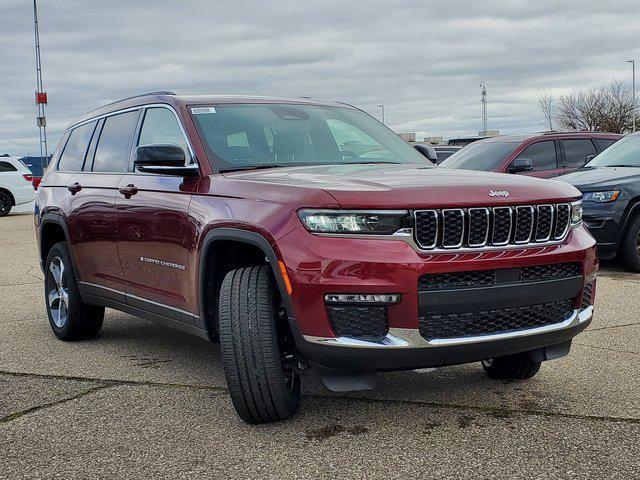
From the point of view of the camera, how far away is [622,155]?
1107cm

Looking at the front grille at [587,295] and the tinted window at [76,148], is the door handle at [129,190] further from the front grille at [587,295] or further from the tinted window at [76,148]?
the front grille at [587,295]

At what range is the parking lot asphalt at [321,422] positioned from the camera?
3.75 m

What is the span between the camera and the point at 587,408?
14.8ft

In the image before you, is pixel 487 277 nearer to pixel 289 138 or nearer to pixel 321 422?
pixel 321 422

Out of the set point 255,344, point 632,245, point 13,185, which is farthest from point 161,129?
point 13,185

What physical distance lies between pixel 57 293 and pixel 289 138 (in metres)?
2.56

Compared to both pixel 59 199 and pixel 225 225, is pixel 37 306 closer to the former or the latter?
pixel 59 199

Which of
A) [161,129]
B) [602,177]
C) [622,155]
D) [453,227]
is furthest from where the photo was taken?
[622,155]

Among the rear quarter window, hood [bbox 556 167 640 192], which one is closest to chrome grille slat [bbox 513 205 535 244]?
hood [bbox 556 167 640 192]

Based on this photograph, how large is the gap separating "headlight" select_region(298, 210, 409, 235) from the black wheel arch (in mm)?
310

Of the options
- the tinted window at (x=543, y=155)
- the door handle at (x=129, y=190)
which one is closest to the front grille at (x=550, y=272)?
the door handle at (x=129, y=190)

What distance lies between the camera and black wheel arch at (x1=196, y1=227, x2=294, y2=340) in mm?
4012

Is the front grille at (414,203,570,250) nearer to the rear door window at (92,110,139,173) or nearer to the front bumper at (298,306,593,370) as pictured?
the front bumper at (298,306,593,370)

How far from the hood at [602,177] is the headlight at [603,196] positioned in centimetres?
6
